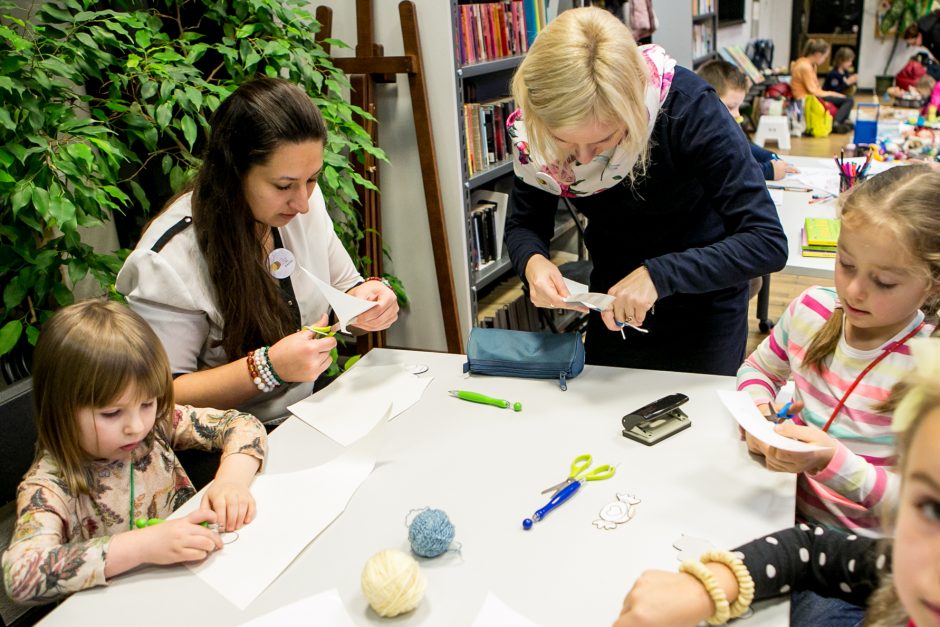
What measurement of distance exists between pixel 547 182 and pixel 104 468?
3.40 ft

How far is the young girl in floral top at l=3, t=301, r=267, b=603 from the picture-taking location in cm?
105

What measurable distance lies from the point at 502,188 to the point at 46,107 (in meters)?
2.18

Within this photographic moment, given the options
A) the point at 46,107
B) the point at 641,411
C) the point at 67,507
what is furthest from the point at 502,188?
the point at 67,507

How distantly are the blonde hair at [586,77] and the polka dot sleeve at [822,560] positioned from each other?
77 cm

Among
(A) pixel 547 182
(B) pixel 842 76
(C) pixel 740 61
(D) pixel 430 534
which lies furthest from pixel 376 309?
(B) pixel 842 76

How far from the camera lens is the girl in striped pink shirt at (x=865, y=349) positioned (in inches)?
45.5

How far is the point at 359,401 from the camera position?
1.52m

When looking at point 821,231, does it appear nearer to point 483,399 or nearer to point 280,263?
point 483,399

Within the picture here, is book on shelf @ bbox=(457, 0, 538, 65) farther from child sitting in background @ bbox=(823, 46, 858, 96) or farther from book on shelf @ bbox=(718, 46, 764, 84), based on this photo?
child sitting in background @ bbox=(823, 46, 858, 96)

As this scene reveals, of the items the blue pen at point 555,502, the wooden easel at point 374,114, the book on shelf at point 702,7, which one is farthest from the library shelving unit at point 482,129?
the book on shelf at point 702,7

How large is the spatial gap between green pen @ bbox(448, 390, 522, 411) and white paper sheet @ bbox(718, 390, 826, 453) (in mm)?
388

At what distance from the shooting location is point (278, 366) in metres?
1.50

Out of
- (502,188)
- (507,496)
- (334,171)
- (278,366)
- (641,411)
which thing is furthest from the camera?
(502,188)

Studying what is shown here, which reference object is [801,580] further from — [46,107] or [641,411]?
[46,107]
